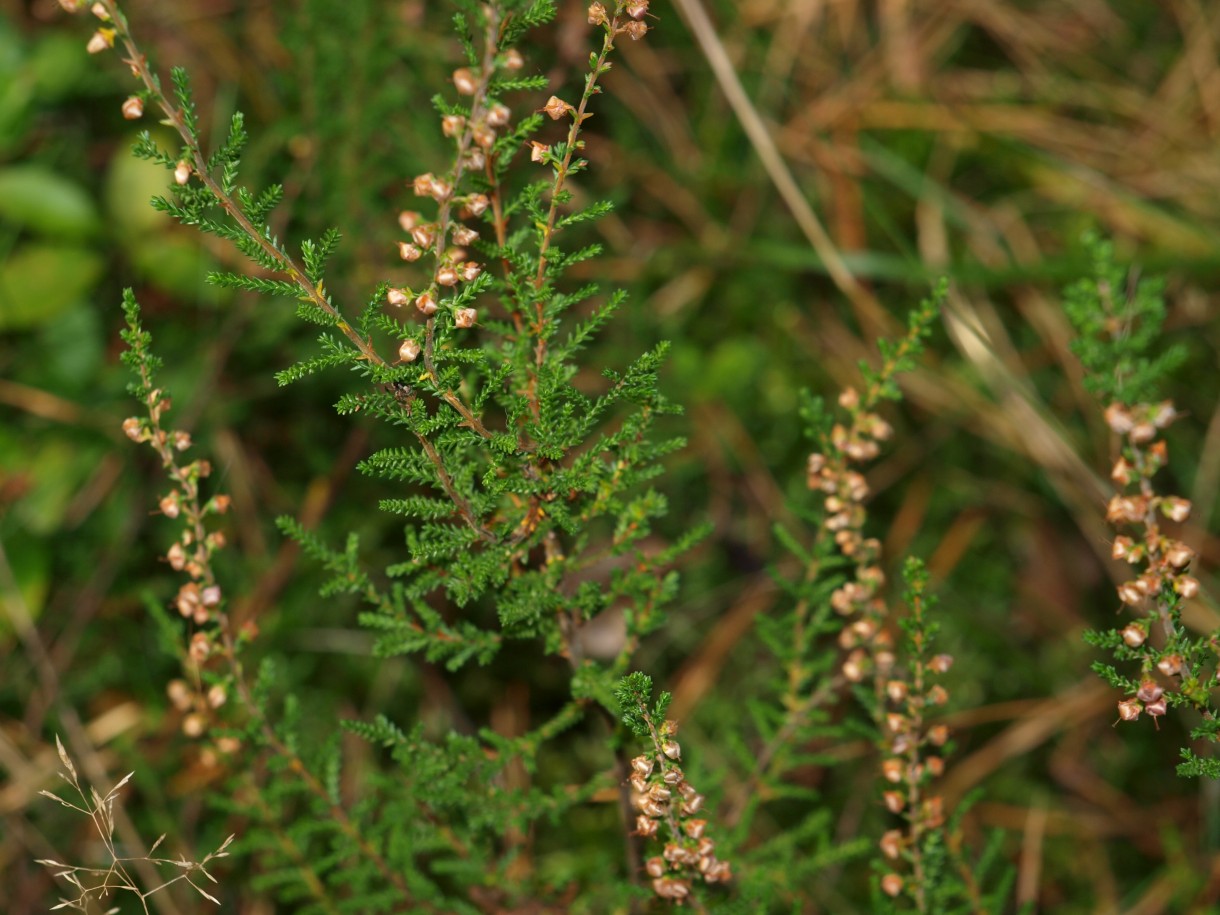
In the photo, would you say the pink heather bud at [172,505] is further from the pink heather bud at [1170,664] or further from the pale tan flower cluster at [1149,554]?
the pink heather bud at [1170,664]

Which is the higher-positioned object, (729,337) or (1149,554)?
(729,337)

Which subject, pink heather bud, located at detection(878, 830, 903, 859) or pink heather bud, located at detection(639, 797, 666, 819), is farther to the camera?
pink heather bud, located at detection(878, 830, 903, 859)

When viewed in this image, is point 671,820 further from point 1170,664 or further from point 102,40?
point 102,40

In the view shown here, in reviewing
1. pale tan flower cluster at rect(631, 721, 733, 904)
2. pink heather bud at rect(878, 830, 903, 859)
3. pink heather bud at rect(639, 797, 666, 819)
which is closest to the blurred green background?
pink heather bud at rect(878, 830, 903, 859)

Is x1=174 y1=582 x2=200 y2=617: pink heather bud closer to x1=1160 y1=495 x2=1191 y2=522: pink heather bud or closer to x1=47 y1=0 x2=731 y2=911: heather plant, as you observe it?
x1=47 y1=0 x2=731 y2=911: heather plant

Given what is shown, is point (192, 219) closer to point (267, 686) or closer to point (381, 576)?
point (267, 686)

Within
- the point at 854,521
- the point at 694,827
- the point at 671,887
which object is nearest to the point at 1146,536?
the point at 854,521
